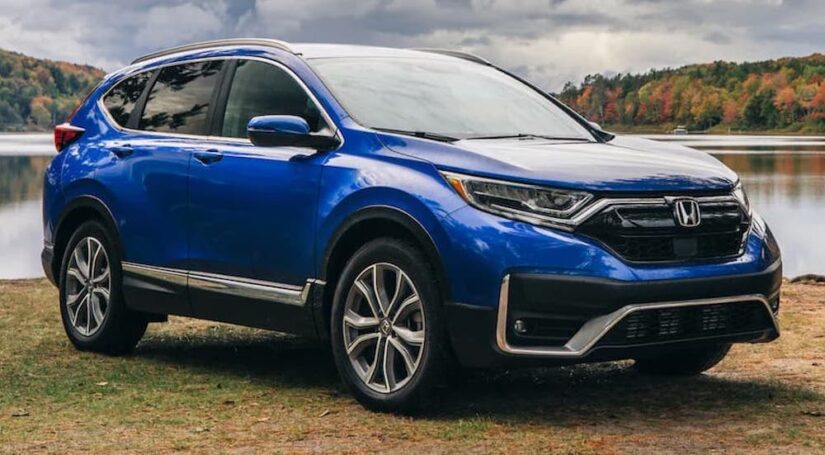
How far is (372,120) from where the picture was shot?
6.76 meters

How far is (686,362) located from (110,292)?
135 inches

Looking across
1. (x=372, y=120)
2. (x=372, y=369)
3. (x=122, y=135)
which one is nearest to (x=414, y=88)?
(x=372, y=120)

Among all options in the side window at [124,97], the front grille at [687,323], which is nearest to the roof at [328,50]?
the side window at [124,97]

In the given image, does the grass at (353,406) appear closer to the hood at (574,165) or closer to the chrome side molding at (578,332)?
the chrome side molding at (578,332)

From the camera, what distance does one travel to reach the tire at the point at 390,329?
6145 mm

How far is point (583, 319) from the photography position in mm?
5898

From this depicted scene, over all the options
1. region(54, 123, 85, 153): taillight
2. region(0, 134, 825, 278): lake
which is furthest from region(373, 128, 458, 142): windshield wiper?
region(0, 134, 825, 278): lake

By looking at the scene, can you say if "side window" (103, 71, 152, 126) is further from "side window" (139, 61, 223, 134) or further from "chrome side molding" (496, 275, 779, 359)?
"chrome side molding" (496, 275, 779, 359)

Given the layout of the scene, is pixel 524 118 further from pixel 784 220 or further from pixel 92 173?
pixel 784 220

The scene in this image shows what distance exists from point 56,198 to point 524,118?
10.7 feet

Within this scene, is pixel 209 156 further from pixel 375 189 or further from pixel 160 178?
pixel 375 189

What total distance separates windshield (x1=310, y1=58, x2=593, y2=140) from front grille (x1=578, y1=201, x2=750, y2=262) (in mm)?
1079

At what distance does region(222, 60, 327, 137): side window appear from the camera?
7141mm

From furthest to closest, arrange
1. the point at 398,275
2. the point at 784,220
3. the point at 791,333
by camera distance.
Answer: the point at 784,220, the point at 791,333, the point at 398,275
